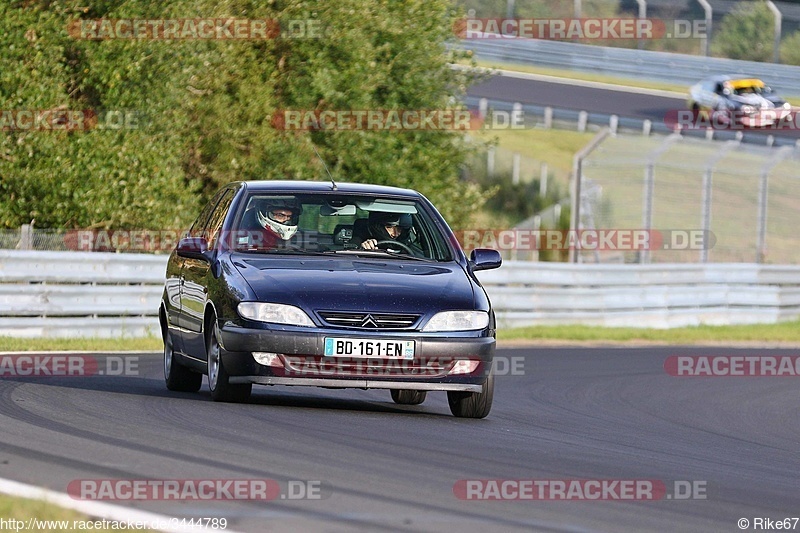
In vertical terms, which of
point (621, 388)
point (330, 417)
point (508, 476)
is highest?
point (508, 476)

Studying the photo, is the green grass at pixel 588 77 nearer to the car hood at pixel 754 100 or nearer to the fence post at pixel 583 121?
the car hood at pixel 754 100

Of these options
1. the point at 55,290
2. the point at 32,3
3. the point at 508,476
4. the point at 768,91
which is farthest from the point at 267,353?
the point at 768,91

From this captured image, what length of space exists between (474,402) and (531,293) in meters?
13.2

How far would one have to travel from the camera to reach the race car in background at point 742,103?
4297 cm

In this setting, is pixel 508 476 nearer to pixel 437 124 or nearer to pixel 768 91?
pixel 437 124

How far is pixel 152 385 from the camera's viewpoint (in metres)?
12.2

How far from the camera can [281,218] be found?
35.7 feet

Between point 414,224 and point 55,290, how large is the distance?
7146 millimetres

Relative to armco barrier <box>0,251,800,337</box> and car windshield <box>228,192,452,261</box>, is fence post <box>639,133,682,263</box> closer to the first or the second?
armco barrier <box>0,251,800,337</box>

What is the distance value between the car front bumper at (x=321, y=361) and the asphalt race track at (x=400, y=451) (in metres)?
0.24

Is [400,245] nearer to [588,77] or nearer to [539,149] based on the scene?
[539,149]

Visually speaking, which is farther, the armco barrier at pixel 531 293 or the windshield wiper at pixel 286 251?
the armco barrier at pixel 531 293

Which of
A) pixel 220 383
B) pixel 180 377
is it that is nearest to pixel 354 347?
pixel 220 383

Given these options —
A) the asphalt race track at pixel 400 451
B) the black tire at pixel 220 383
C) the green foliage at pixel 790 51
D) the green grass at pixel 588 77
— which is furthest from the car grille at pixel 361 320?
the green foliage at pixel 790 51
